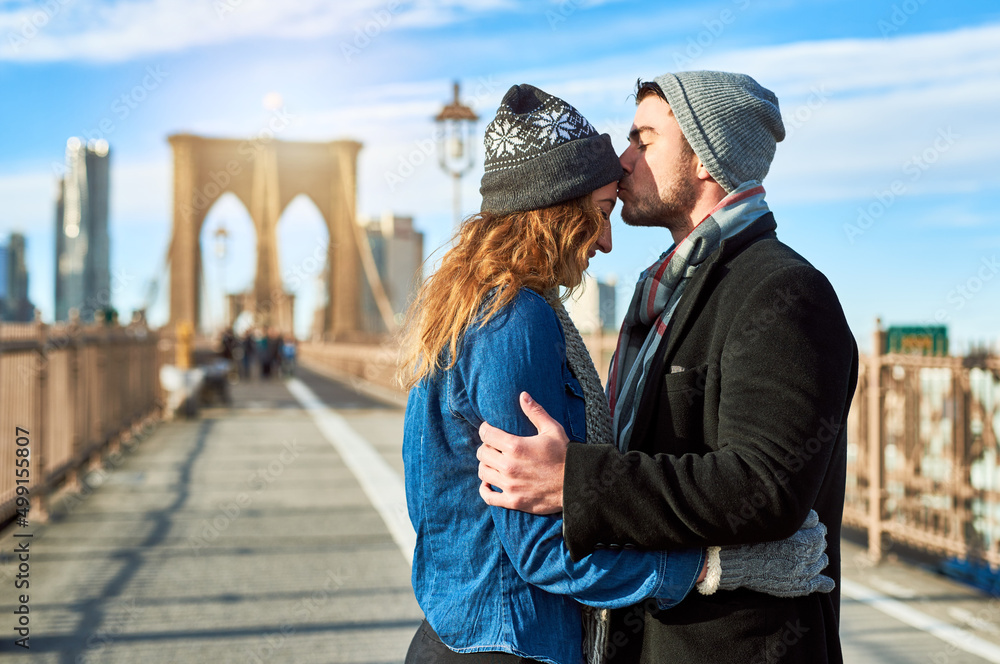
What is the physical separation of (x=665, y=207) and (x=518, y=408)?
1.77 feet

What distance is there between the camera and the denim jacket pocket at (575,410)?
4.52ft

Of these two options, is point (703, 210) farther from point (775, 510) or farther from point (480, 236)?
point (775, 510)

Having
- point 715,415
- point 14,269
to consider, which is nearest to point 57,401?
point 715,415

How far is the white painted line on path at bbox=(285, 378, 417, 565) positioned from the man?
1435 mm

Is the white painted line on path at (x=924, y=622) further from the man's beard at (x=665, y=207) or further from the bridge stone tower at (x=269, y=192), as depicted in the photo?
the bridge stone tower at (x=269, y=192)

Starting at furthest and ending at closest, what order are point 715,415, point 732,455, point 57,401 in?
point 57,401 < point 715,415 < point 732,455

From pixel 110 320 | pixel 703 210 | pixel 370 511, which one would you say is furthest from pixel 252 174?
pixel 703 210

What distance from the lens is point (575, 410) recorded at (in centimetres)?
139

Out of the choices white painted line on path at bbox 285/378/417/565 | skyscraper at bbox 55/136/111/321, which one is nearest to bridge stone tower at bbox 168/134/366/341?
skyscraper at bbox 55/136/111/321

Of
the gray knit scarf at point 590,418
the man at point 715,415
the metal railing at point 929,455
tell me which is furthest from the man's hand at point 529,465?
the metal railing at point 929,455

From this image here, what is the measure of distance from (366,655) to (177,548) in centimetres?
207

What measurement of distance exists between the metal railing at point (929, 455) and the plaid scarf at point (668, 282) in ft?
11.5

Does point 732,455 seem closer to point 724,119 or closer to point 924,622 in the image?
point 724,119

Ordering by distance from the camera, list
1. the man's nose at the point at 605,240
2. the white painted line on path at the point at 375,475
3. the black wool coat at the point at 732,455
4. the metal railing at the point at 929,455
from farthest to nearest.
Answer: the white painted line on path at the point at 375,475
the metal railing at the point at 929,455
the man's nose at the point at 605,240
the black wool coat at the point at 732,455
